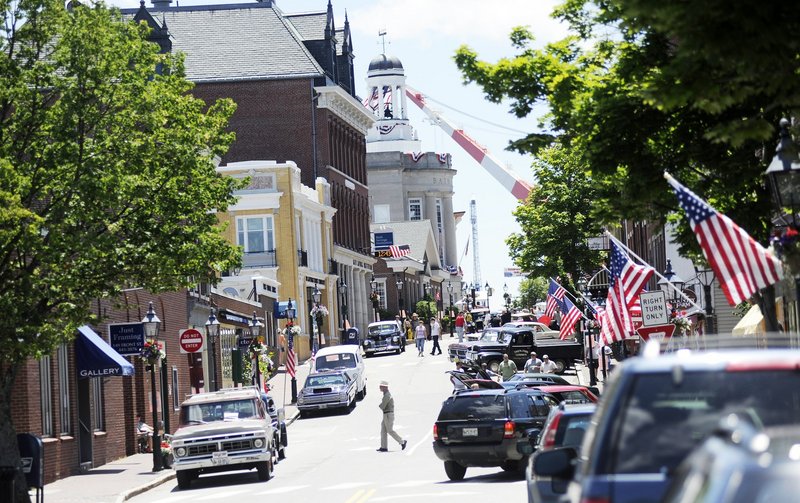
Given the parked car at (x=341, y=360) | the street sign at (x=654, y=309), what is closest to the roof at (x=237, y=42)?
the parked car at (x=341, y=360)

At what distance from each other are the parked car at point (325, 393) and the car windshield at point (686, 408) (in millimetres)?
39556

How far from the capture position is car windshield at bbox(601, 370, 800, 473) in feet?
25.3

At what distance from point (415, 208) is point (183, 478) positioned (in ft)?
454

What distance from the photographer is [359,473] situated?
95.4 feet

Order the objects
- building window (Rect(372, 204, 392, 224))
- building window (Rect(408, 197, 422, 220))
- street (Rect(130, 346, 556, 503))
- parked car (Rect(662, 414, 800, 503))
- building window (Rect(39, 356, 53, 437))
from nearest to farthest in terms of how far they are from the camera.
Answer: parked car (Rect(662, 414, 800, 503)) < street (Rect(130, 346, 556, 503)) < building window (Rect(39, 356, 53, 437)) < building window (Rect(372, 204, 392, 224)) < building window (Rect(408, 197, 422, 220))

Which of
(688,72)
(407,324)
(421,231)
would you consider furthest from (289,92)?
(688,72)

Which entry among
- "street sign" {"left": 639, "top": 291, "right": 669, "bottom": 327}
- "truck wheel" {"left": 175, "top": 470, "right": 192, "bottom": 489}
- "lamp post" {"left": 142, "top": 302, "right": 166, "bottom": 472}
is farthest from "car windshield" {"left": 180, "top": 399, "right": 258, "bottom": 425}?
"street sign" {"left": 639, "top": 291, "right": 669, "bottom": 327}

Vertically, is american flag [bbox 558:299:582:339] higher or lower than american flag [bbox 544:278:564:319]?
lower

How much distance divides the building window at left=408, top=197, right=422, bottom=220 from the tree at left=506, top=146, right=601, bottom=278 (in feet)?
326

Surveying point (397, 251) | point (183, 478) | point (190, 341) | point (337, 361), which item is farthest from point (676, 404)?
point (397, 251)

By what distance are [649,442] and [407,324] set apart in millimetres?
86462

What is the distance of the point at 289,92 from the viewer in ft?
282

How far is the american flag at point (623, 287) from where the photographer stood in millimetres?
28516

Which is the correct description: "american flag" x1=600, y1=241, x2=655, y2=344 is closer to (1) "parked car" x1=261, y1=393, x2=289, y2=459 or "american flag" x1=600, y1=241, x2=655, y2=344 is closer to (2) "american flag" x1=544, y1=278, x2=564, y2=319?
(1) "parked car" x1=261, y1=393, x2=289, y2=459
